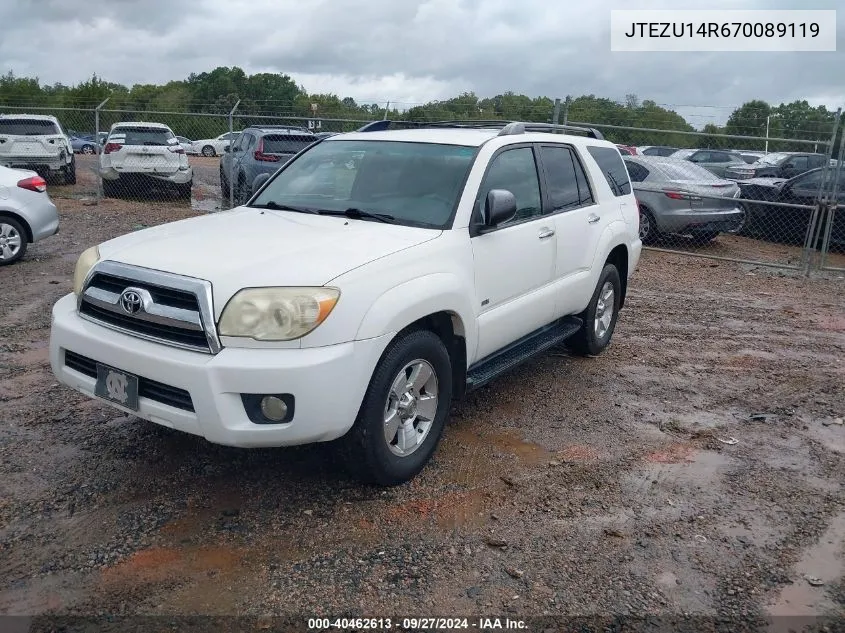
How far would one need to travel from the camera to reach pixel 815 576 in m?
3.38

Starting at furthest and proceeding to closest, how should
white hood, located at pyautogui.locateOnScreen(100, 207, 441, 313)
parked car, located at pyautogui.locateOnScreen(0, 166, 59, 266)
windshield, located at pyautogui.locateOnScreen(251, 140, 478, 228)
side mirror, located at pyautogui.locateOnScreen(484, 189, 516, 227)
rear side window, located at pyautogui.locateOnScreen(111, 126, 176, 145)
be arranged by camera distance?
rear side window, located at pyautogui.locateOnScreen(111, 126, 176, 145) < parked car, located at pyautogui.locateOnScreen(0, 166, 59, 266) < windshield, located at pyautogui.locateOnScreen(251, 140, 478, 228) < side mirror, located at pyautogui.locateOnScreen(484, 189, 516, 227) < white hood, located at pyautogui.locateOnScreen(100, 207, 441, 313)

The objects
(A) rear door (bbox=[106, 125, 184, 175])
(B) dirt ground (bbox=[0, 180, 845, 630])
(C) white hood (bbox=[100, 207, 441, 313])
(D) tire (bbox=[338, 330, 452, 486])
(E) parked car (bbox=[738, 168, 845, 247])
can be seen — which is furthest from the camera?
Result: (A) rear door (bbox=[106, 125, 184, 175])

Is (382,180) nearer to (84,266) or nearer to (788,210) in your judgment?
(84,266)

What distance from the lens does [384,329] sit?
3.53 metres

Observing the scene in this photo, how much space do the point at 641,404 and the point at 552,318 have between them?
0.92 metres

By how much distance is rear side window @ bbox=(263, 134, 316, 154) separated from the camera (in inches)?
524

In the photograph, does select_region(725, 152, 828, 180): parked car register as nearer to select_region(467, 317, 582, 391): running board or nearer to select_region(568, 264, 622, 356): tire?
select_region(568, 264, 622, 356): tire

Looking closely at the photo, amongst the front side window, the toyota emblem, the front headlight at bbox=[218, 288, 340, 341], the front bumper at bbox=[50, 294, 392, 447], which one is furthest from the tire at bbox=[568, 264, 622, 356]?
the toyota emblem

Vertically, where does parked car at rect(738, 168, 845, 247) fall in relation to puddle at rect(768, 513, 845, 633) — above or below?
above

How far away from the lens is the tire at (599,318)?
19.9 ft

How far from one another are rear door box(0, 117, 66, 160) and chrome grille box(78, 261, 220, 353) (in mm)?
13798

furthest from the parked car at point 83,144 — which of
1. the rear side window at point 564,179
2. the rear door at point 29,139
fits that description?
the rear side window at point 564,179

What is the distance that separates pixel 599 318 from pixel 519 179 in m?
1.86

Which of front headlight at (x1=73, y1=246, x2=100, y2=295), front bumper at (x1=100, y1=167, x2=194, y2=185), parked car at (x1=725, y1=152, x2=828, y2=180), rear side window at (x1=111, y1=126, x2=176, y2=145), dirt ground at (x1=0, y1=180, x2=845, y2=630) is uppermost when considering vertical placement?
rear side window at (x1=111, y1=126, x2=176, y2=145)
